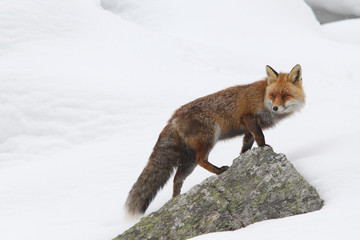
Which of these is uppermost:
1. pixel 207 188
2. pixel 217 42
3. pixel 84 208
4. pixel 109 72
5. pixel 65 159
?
pixel 217 42

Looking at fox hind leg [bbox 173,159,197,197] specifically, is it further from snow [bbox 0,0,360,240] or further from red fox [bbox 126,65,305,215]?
snow [bbox 0,0,360,240]

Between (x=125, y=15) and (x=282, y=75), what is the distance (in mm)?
14028

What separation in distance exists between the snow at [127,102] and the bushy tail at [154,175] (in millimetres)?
211

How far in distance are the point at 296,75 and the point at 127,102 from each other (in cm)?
538

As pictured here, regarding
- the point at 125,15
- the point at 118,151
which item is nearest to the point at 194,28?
the point at 125,15

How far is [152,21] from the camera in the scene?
17.5 metres

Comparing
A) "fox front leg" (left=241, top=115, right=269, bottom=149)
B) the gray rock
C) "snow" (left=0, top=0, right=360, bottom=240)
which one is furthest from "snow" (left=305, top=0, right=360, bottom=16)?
the gray rock

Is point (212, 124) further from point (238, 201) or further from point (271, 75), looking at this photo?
A: point (238, 201)

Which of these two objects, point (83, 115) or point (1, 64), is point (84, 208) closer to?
point (83, 115)

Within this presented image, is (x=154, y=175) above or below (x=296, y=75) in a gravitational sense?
below

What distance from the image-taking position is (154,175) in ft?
16.6

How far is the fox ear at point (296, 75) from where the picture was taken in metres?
5.13

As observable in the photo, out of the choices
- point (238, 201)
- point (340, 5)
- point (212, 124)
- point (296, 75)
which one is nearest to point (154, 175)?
point (212, 124)

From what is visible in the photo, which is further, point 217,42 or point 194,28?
point 194,28
